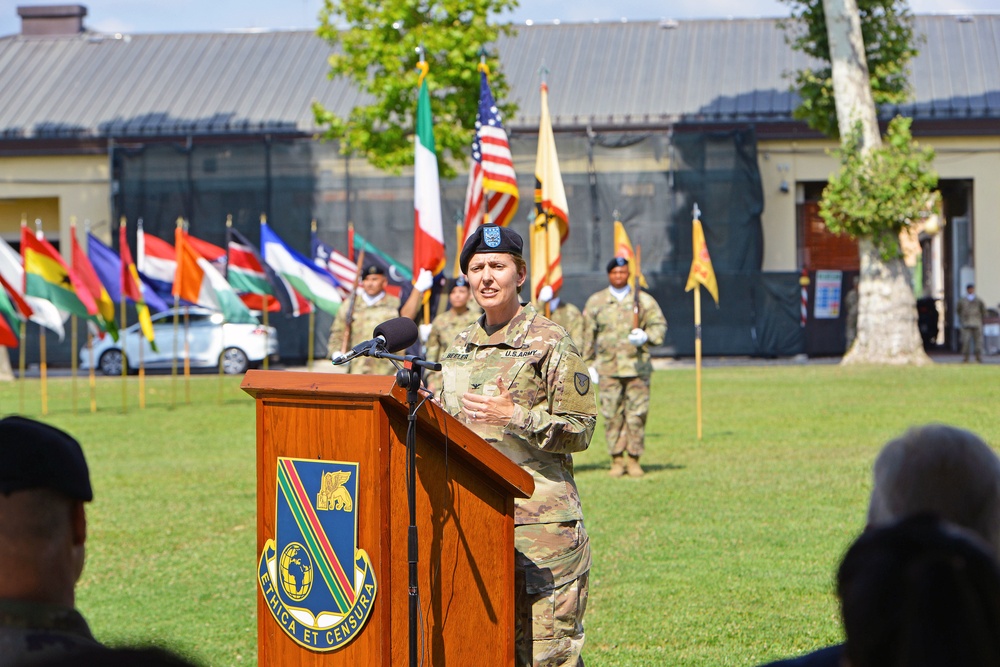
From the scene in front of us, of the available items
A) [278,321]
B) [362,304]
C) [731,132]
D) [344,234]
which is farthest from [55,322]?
[731,132]

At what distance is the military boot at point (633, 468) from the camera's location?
12.8 metres

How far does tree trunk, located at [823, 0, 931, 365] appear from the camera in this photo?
2672cm

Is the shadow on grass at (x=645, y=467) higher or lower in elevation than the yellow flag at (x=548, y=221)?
lower

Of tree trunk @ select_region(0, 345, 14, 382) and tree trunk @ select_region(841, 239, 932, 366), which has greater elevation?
tree trunk @ select_region(841, 239, 932, 366)

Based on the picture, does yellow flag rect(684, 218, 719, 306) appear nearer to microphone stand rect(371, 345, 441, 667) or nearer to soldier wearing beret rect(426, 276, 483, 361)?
soldier wearing beret rect(426, 276, 483, 361)

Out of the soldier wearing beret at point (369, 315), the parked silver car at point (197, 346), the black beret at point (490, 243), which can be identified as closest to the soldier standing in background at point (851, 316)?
the parked silver car at point (197, 346)

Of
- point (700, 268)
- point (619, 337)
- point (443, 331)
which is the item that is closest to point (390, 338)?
point (443, 331)

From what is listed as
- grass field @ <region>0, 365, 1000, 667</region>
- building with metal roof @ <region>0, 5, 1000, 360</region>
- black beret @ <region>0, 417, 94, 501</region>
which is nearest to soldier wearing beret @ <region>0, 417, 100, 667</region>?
black beret @ <region>0, 417, 94, 501</region>

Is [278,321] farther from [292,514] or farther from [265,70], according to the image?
[292,514]

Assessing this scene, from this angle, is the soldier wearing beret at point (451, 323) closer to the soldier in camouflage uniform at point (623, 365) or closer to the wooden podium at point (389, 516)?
the soldier in camouflage uniform at point (623, 365)

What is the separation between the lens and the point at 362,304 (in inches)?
533

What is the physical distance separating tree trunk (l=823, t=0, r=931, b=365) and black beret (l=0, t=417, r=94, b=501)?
26.4 metres

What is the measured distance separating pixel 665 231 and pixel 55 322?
18.2 meters

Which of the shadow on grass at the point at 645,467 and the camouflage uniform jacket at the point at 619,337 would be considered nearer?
the camouflage uniform jacket at the point at 619,337
